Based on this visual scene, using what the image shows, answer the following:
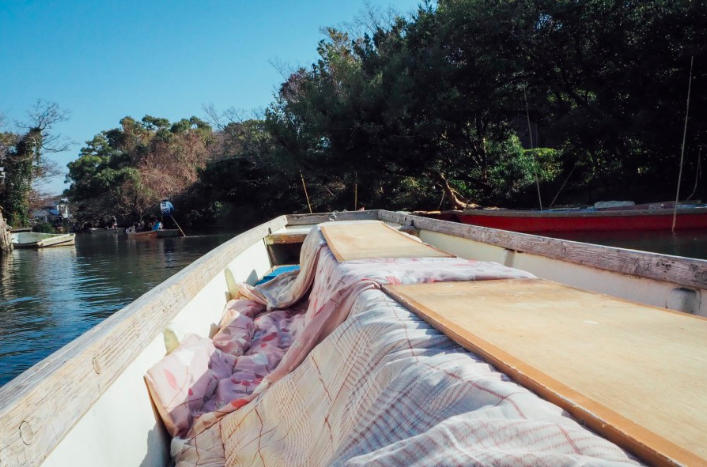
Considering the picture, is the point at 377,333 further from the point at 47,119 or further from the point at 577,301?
the point at 47,119

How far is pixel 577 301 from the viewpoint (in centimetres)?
179

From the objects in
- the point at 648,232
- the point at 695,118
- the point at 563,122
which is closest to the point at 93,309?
the point at 648,232

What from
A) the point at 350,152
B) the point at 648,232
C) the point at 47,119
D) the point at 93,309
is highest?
the point at 47,119

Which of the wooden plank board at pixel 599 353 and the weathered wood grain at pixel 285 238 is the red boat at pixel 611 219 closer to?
the weathered wood grain at pixel 285 238

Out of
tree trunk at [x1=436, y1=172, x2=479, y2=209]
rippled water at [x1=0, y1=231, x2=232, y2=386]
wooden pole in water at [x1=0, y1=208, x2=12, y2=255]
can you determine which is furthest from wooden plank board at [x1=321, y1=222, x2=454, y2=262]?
wooden pole in water at [x1=0, y1=208, x2=12, y2=255]

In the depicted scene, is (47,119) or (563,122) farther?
(47,119)

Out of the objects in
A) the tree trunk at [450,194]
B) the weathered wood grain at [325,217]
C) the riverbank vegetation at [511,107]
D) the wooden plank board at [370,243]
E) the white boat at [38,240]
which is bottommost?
the white boat at [38,240]

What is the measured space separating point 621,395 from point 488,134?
764 inches

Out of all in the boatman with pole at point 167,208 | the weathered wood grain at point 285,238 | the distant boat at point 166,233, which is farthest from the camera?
the boatman with pole at point 167,208

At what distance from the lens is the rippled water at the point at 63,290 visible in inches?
318

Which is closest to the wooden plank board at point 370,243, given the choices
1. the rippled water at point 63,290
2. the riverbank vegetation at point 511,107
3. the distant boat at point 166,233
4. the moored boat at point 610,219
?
the rippled water at point 63,290

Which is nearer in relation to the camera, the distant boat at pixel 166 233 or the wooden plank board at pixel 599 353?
the wooden plank board at pixel 599 353

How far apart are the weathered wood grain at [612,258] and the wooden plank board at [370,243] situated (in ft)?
2.30

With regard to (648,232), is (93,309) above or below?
below
